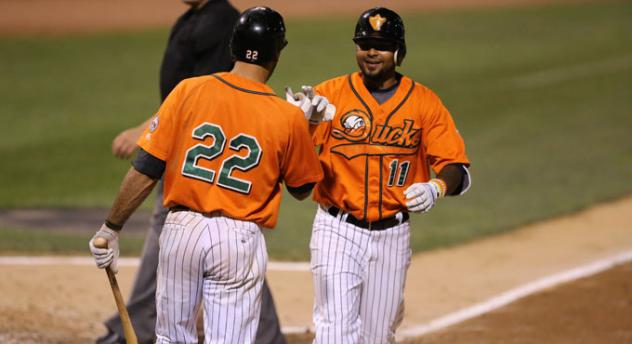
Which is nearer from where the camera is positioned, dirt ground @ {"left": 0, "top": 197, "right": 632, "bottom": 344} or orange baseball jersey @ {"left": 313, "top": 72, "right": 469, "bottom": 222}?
orange baseball jersey @ {"left": 313, "top": 72, "right": 469, "bottom": 222}

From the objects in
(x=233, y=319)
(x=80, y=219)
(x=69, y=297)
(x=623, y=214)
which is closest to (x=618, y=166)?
(x=623, y=214)

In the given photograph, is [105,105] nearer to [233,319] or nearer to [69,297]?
[69,297]

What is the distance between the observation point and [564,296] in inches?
300

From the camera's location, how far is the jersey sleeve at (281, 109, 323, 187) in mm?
4508

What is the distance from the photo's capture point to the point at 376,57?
5.16 meters

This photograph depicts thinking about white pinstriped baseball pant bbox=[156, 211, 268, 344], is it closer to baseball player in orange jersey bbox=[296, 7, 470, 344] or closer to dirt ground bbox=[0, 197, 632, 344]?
baseball player in orange jersey bbox=[296, 7, 470, 344]

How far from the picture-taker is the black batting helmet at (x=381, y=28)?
5.10 meters

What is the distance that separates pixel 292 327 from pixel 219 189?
2.74m

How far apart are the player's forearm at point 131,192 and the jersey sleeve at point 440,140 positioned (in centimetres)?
146

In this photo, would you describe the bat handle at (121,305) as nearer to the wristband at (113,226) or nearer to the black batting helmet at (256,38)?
the wristband at (113,226)

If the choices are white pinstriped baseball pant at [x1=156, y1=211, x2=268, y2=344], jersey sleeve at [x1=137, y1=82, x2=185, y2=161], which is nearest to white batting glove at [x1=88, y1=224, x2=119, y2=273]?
white pinstriped baseball pant at [x1=156, y1=211, x2=268, y2=344]

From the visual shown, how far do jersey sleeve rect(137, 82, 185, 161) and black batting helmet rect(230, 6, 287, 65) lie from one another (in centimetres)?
31

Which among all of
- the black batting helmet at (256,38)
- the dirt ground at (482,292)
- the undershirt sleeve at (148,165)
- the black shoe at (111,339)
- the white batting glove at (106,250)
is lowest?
the dirt ground at (482,292)

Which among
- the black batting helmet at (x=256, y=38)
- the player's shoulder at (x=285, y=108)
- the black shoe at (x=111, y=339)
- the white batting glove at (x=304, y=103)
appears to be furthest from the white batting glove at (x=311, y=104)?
the black shoe at (x=111, y=339)
